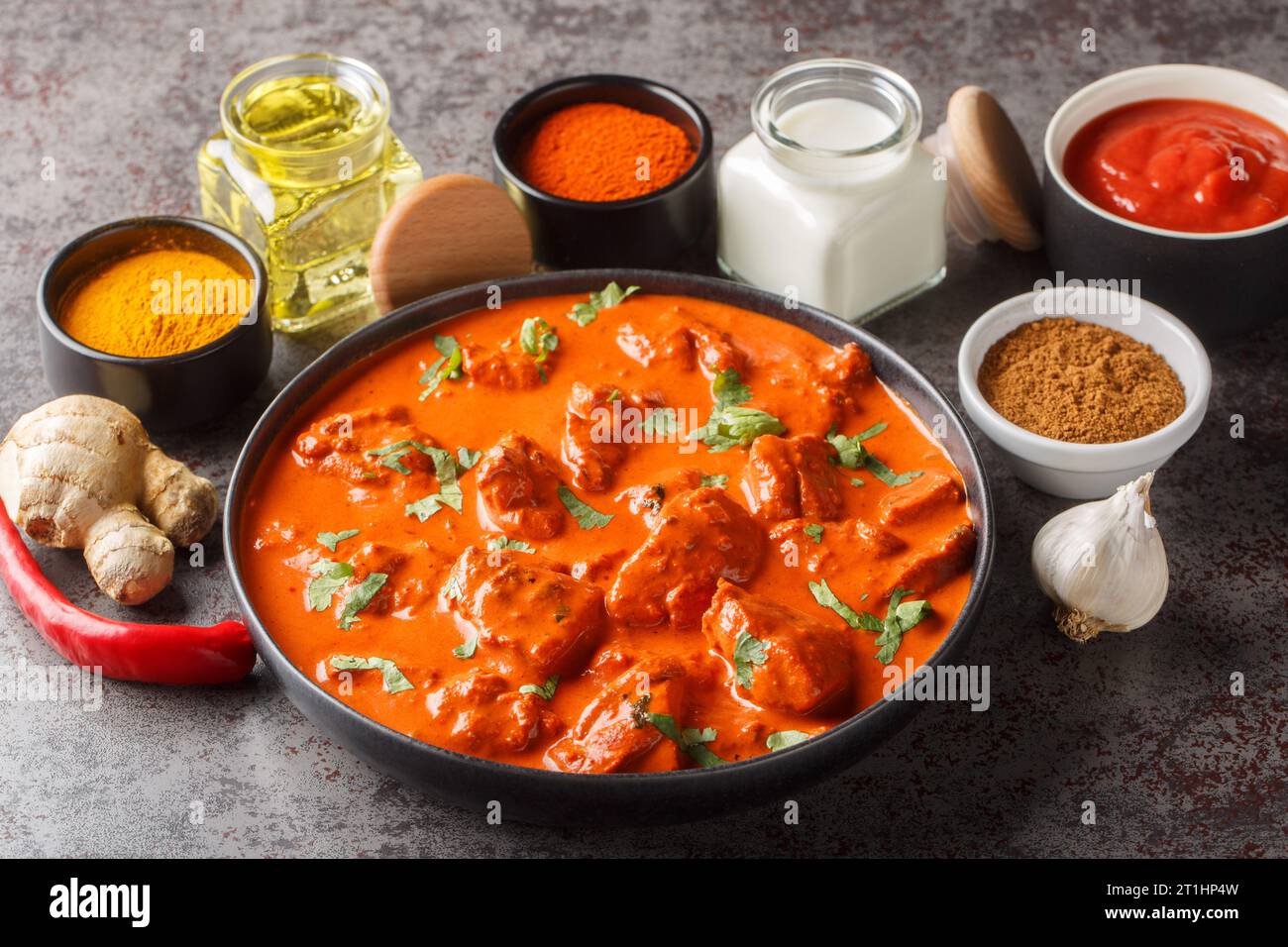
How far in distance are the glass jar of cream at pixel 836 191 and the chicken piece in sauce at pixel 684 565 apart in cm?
115

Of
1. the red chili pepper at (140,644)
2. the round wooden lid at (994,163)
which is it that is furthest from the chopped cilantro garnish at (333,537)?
the round wooden lid at (994,163)

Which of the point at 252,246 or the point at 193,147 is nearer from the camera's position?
the point at 252,246

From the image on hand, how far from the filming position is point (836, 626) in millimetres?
3746

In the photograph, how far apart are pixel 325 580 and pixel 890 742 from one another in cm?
140

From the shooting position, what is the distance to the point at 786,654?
3549mm

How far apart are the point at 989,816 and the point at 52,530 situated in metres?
2.42

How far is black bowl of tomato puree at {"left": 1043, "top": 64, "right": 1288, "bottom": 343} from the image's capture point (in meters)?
4.59

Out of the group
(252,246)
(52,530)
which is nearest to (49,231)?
(252,246)

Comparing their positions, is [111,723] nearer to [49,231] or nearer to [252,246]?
[252,246]

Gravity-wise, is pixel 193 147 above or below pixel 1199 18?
below

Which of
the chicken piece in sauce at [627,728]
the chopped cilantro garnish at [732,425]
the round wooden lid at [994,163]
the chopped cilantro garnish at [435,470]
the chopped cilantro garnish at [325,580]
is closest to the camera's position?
the chicken piece in sauce at [627,728]

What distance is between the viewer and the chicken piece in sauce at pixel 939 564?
3828 mm

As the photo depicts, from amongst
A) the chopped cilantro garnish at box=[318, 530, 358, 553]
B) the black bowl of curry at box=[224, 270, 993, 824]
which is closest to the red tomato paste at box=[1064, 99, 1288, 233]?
the black bowl of curry at box=[224, 270, 993, 824]

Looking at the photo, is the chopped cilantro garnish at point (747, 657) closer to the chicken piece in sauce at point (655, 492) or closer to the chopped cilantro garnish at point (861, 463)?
the chicken piece in sauce at point (655, 492)
